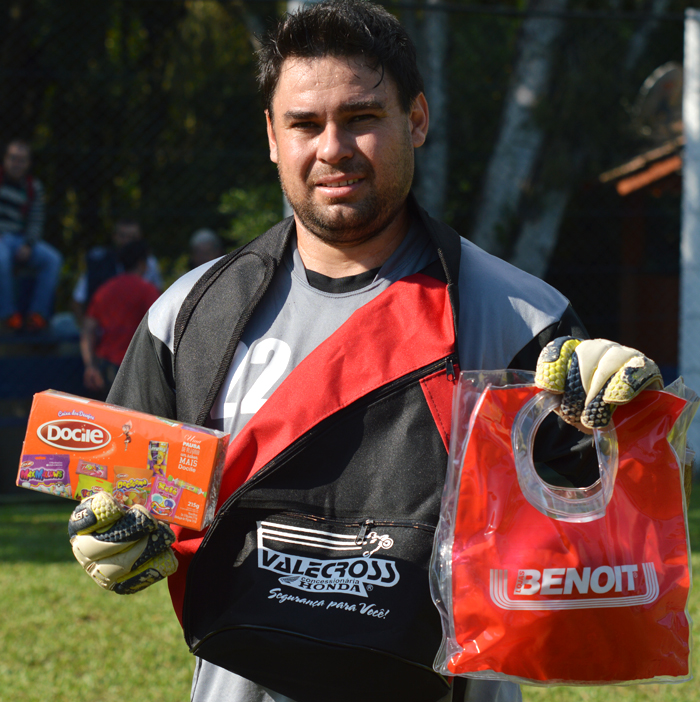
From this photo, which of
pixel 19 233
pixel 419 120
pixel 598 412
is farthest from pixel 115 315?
pixel 598 412

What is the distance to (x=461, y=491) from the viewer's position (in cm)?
141

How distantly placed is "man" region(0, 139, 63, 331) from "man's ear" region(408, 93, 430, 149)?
608 cm

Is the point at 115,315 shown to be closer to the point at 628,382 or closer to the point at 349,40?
the point at 349,40

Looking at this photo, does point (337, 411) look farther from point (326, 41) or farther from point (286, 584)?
point (326, 41)

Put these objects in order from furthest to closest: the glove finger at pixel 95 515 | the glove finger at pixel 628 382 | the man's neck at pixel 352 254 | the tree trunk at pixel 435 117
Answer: the tree trunk at pixel 435 117, the man's neck at pixel 352 254, the glove finger at pixel 95 515, the glove finger at pixel 628 382

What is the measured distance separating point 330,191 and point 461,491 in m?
0.65

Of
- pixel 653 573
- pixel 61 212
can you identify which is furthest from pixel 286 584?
pixel 61 212

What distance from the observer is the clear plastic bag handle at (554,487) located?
1394mm

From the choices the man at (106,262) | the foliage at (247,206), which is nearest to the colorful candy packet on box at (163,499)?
the man at (106,262)

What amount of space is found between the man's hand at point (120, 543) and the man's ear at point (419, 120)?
3.19ft

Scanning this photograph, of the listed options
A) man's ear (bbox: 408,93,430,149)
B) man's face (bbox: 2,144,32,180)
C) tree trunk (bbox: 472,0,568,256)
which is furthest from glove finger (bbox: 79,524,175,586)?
tree trunk (bbox: 472,0,568,256)

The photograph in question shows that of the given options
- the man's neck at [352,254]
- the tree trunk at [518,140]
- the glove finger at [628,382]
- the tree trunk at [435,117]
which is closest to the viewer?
the glove finger at [628,382]

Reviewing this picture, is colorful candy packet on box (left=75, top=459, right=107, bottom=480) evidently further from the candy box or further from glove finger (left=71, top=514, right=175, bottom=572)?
glove finger (left=71, top=514, right=175, bottom=572)

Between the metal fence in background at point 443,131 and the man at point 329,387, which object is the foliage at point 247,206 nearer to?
the metal fence in background at point 443,131
